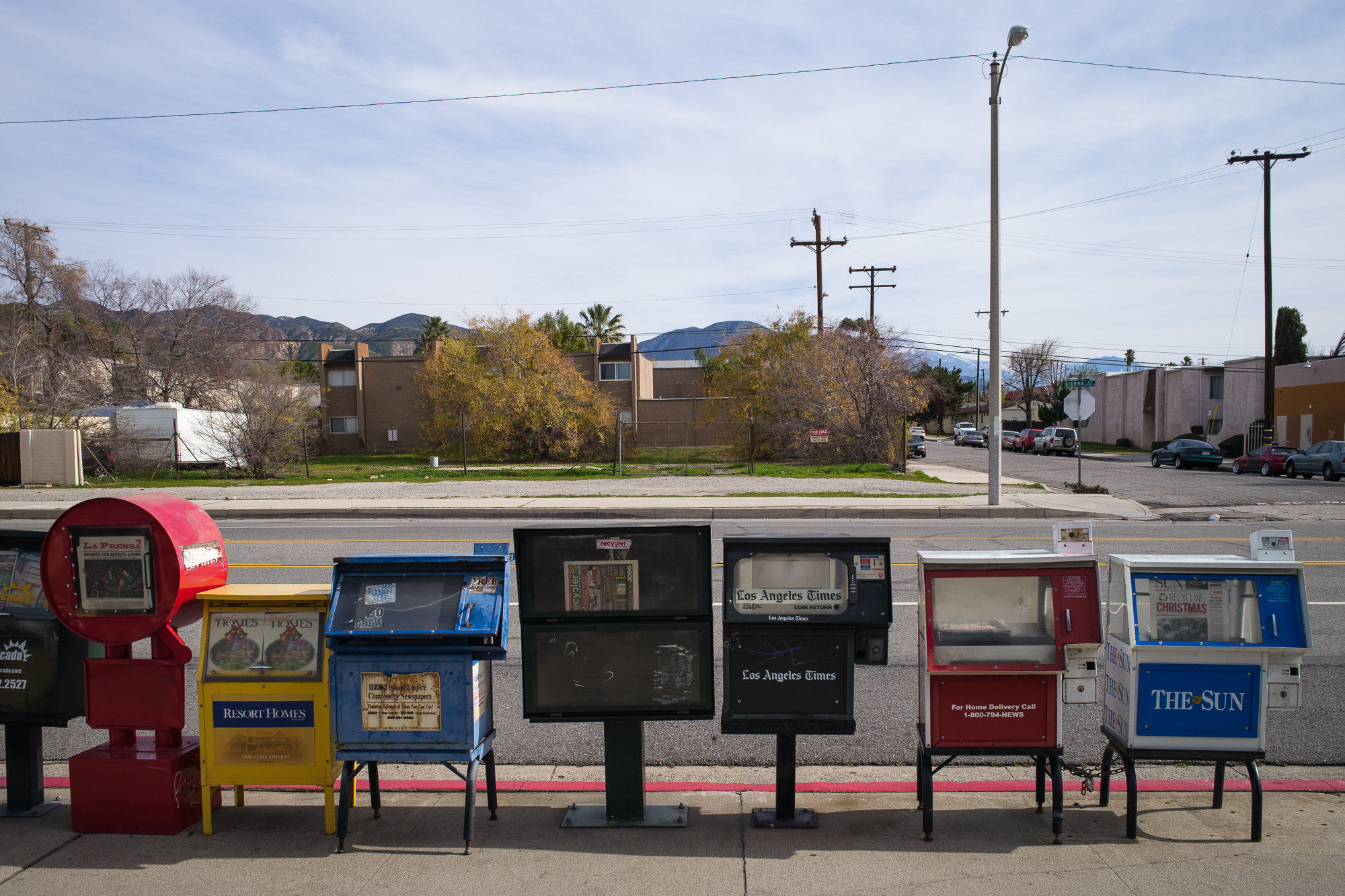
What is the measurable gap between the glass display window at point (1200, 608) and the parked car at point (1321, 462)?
2879cm

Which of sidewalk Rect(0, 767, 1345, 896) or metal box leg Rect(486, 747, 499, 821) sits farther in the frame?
metal box leg Rect(486, 747, 499, 821)

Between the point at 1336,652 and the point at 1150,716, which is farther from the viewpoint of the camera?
the point at 1336,652

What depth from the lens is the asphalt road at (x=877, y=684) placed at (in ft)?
16.1

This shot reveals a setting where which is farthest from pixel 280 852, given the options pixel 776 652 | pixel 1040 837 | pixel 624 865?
pixel 1040 837

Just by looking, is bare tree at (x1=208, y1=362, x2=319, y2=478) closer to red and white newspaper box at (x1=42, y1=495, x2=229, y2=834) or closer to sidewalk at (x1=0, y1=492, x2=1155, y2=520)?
sidewalk at (x1=0, y1=492, x2=1155, y2=520)

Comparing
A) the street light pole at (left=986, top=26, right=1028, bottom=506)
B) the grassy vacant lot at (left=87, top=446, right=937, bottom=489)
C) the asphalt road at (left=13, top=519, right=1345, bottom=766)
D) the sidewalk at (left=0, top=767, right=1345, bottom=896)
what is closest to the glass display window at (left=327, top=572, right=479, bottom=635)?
the sidewalk at (left=0, top=767, right=1345, bottom=896)

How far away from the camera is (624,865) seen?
3510 millimetres

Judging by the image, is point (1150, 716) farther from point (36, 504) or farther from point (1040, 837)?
point (36, 504)

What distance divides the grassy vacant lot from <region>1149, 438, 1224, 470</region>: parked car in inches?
631

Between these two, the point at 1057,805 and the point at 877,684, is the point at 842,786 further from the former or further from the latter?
the point at 877,684

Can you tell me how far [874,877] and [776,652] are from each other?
A: 99 cm

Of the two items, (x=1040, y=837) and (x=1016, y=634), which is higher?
(x=1016, y=634)

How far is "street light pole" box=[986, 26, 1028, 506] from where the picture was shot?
16828 millimetres

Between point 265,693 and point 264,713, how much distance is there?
0.10 metres
